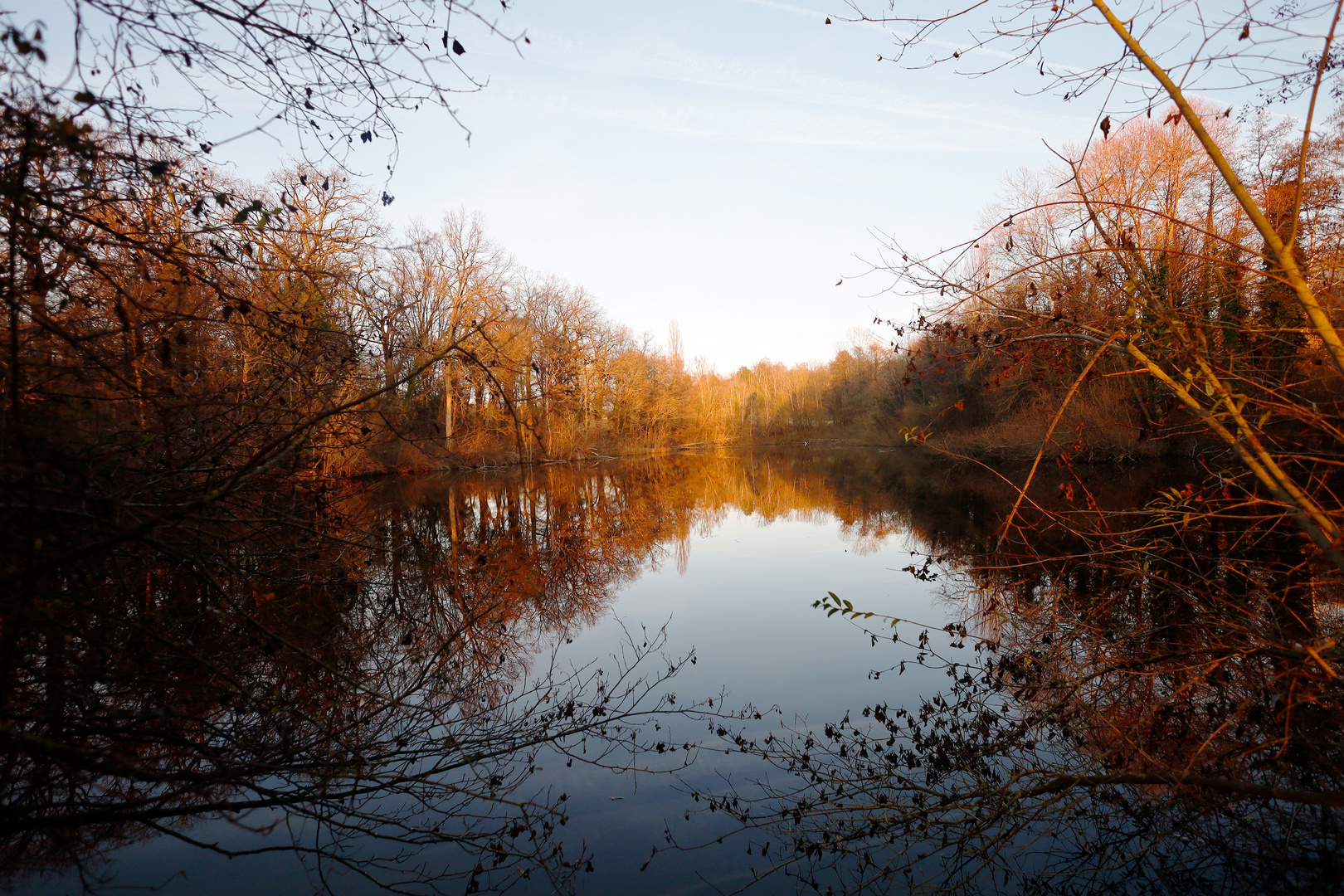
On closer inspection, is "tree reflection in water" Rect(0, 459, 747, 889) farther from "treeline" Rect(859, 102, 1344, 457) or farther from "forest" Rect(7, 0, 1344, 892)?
"treeline" Rect(859, 102, 1344, 457)

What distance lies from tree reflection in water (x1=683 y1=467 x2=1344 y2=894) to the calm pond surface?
181mm

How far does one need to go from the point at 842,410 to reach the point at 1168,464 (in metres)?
39.5

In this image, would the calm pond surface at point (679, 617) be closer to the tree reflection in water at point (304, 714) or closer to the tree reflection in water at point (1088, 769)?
the tree reflection in water at point (304, 714)

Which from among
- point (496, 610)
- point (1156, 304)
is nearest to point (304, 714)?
point (496, 610)

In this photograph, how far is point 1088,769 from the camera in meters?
2.87

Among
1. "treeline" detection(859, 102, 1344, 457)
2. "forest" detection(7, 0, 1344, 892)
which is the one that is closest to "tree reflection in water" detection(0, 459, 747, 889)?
"forest" detection(7, 0, 1344, 892)

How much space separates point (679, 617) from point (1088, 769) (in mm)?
3662

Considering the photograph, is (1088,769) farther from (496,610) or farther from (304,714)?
(496,610)

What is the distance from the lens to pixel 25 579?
56.5 inches

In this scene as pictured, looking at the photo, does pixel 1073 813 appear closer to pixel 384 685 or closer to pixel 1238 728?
pixel 1238 728

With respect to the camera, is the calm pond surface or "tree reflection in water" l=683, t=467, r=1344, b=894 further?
the calm pond surface

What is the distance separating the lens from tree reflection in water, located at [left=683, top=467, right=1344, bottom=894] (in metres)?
2.36

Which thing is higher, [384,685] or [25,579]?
[25,579]

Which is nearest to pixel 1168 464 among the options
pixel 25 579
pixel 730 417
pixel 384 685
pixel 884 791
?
pixel 884 791
